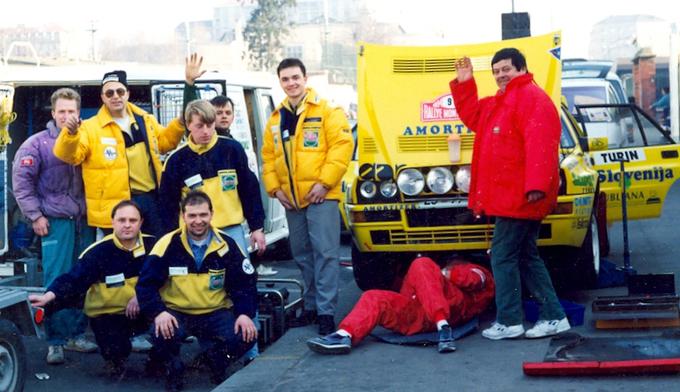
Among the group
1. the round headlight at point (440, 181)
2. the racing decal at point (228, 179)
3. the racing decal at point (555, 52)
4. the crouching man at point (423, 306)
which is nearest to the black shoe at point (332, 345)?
the crouching man at point (423, 306)

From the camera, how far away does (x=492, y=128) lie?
7.26m

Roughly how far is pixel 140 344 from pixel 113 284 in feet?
1.90

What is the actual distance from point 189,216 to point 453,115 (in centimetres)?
265

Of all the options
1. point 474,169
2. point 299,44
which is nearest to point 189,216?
point 474,169

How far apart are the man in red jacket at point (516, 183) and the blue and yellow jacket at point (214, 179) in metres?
1.59

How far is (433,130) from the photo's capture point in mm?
8602

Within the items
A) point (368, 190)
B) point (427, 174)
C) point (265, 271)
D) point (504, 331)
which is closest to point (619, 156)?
point (427, 174)

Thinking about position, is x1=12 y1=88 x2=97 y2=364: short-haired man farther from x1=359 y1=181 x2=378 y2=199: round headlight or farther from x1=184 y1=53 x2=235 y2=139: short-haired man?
x1=359 y1=181 x2=378 y2=199: round headlight

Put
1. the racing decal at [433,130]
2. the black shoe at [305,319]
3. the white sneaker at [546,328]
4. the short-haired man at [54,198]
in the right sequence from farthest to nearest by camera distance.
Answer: the racing decal at [433,130] < the black shoe at [305,319] < the short-haired man at [54,198] < the white sneaker at [546,328]

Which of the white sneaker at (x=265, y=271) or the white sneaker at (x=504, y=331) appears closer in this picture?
the white sneaker at (x=504, y=331)

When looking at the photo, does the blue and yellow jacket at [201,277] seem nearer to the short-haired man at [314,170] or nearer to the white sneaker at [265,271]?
the short-haired man at [314,170]

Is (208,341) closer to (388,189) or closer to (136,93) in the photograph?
(388,189)

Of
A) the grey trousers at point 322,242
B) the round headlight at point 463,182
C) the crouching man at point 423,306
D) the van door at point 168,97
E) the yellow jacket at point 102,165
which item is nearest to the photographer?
the crouching man at point 423,306

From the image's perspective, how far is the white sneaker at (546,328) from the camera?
7258mm
